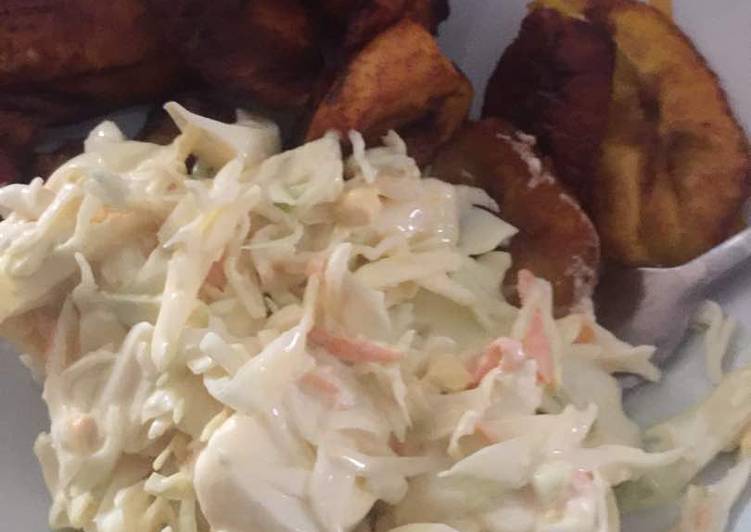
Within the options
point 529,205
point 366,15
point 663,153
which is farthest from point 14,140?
point 663,153

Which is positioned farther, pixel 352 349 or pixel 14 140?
pixel 14 140

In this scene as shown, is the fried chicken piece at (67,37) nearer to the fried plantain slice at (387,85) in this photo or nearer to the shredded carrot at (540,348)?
the fried plantain slice at (387,85)

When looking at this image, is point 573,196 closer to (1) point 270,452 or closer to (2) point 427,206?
(2) point 427,206

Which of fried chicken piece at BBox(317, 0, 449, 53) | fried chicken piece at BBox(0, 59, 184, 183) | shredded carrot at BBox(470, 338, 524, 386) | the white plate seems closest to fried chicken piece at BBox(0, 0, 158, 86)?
fried chicken piece at BBox(0, 59, 184, 183)

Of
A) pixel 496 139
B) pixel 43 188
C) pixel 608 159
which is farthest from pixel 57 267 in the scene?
pixel 608 159

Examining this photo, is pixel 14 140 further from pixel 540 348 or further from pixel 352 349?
pixel 540 348
